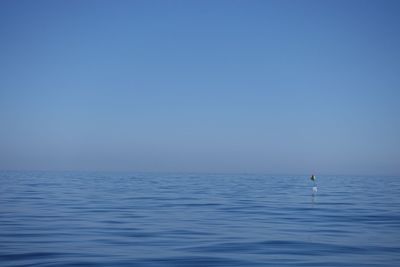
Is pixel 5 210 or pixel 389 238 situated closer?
pixel 389 238

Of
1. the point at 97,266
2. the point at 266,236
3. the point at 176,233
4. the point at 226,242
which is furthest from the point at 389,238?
the point at 97,266

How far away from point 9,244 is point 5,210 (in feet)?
32.1

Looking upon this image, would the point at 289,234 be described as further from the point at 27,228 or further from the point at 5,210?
the point at 5,210

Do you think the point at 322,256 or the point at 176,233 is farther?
the point at 176,233

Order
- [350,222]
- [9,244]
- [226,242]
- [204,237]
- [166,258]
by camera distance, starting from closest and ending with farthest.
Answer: [166,258]
[9,244]
[226,242]
[204,237]
[350,222]

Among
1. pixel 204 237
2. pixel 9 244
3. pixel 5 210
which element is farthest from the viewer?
pixel 5 210

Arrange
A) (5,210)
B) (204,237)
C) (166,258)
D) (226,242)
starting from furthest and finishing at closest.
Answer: (5,210) → (204,237) → (226,242) → (166,258)

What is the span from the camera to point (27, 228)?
1509 cm

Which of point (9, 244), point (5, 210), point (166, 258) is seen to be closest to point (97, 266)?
point (166, 258)

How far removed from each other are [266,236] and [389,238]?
3.93 metres

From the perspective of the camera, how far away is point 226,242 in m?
12.7

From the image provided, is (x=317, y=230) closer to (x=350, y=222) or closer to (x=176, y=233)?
(x=350, y=222)

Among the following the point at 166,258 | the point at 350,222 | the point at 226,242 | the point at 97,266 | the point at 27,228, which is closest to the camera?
the point at 97,266

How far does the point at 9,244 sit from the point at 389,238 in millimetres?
11592
